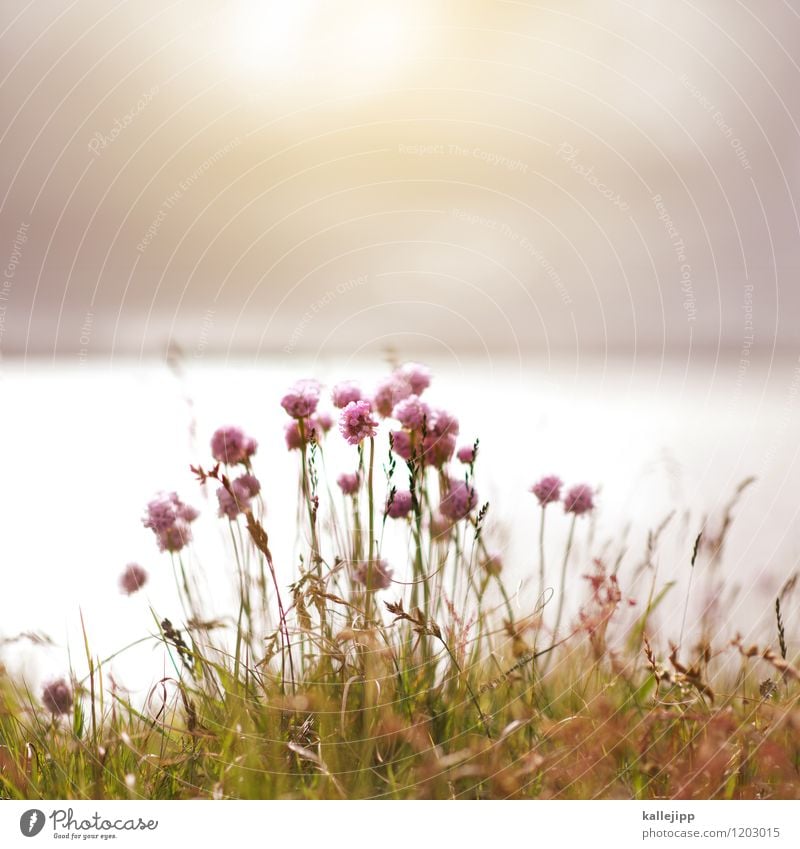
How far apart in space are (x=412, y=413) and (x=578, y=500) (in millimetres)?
254

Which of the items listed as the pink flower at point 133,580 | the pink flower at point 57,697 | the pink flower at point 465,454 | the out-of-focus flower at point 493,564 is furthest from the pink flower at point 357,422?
the pink flower at point 57,697

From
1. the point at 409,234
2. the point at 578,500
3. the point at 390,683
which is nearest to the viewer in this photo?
the point at 390,683

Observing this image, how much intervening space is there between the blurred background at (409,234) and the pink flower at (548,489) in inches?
2.8

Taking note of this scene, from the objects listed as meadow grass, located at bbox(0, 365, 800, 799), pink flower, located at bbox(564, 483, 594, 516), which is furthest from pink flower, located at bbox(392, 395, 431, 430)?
pink flower, located at bbox(564, 483, 594, 516)

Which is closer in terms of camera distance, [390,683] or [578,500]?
[390,683]

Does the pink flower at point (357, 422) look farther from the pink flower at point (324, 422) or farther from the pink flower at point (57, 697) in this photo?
the pink flower at point (57, 697)

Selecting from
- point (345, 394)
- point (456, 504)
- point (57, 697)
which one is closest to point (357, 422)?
point (345, 394)

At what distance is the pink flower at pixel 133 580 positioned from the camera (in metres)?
1.01

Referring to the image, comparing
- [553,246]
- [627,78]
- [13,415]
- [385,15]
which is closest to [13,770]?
[13,415]

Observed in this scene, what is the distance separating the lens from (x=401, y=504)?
36.0 inches

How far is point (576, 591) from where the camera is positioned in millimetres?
1005

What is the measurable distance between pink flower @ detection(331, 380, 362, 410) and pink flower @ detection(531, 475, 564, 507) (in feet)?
0.85

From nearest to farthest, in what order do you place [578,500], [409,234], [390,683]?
[390,683] → [578,500] → [409,234]

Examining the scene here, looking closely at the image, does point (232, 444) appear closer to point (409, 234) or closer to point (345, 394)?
point (345, 394)
